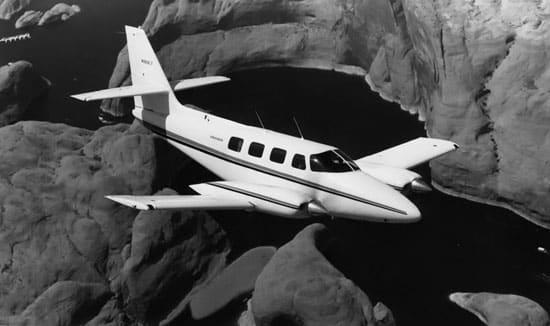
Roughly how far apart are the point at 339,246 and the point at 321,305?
5699 millimetres

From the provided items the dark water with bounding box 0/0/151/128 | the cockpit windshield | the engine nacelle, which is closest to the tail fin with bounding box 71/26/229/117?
the cockpit windshield

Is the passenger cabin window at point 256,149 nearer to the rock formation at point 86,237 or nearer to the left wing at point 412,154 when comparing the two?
the rock formation at point 86,237

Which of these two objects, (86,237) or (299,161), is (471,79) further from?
(86,237)

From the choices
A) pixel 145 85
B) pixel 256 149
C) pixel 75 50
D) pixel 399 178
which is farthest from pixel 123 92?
pixel 75 50

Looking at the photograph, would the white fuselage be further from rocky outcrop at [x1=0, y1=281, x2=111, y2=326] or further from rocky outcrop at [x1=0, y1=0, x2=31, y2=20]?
rocky outcrop at [x1=0, y1=0, x2=31, y2=20]

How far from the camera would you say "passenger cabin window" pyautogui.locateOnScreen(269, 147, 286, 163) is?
2134cm

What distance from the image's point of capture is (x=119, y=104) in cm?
3634

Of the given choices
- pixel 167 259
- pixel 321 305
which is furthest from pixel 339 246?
pixel 167 259

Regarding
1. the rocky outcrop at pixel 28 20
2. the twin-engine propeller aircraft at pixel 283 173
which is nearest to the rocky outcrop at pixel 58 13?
the rocky outcrop at pixel 28 20

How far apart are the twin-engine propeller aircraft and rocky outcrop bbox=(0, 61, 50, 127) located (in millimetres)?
13702

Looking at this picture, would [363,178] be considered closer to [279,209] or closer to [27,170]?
[279,209]

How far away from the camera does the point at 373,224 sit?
25500 mm

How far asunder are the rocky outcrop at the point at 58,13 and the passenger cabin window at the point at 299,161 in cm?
3915

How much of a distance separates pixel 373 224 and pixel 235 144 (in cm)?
763
